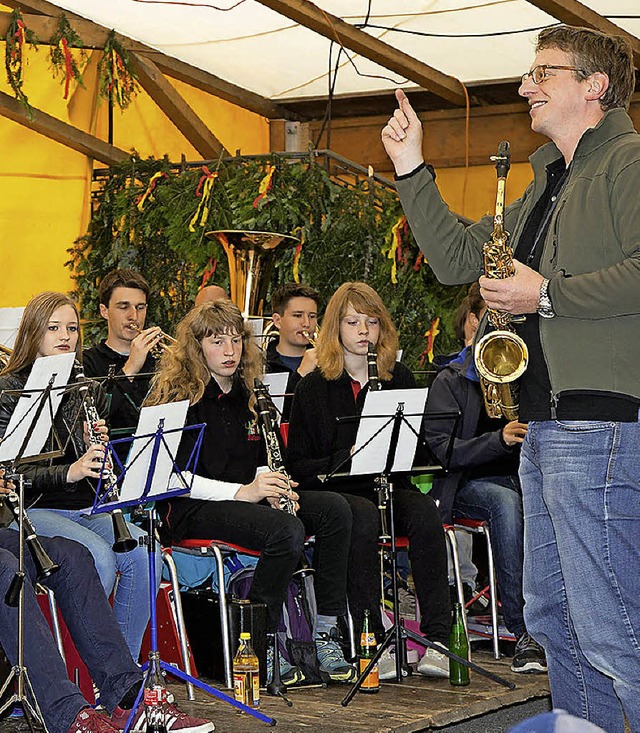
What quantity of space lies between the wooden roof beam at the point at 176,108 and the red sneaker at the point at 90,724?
209 inches

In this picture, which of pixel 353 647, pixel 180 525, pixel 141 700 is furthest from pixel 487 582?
pixel 141 700

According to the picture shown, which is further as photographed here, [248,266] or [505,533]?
[248,266]

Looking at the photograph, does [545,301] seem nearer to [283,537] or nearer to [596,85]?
[596,85]

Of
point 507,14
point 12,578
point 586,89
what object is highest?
point 507,14

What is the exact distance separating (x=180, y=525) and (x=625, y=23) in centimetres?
461

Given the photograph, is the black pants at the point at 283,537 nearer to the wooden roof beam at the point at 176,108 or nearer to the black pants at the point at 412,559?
the black pants at the point at 412,559

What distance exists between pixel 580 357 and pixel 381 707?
1.76 m

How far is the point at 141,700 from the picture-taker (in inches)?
128

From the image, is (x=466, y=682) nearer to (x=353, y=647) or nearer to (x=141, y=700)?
(x=353, y=647)

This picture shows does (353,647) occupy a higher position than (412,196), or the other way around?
(412,196)

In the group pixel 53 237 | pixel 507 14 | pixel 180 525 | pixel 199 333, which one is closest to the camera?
pixel 180 525

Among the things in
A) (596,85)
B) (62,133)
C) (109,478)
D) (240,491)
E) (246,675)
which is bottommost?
(246,675)

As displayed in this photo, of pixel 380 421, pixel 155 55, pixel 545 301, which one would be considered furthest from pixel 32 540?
pixel 155 55

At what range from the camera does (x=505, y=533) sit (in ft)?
14.9
